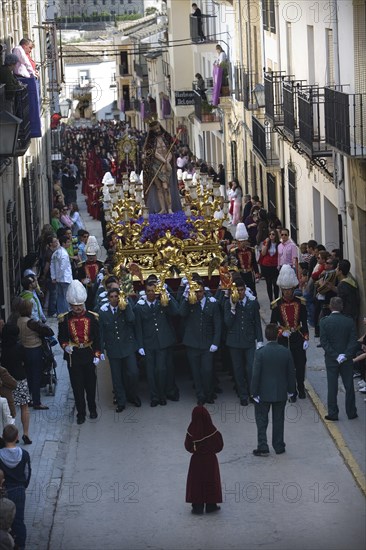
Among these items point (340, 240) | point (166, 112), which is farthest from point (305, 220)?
point (166, 112)

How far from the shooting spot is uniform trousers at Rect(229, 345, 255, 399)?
1655 centimetres

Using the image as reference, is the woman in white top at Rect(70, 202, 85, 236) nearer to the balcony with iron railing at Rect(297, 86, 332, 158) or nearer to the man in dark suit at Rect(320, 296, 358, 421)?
the balcony with iron railing at Rect(297, 86, 332, 158)

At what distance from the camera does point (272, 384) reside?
47.0 ft

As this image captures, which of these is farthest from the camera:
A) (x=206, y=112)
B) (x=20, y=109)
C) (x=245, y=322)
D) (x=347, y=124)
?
(x=206, y=112)

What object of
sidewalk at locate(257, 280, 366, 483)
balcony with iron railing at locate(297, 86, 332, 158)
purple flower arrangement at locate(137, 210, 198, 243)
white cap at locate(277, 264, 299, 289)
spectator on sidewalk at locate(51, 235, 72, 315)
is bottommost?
sidewalk at locate(257, 280, 366, 483)

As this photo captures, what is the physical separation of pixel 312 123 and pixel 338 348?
666 cm

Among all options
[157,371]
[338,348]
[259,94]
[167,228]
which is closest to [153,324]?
[157,371]

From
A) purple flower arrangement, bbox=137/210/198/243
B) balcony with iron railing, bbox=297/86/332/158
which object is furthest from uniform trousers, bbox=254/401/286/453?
balcony with iron railing, bbox=297/86/332/158

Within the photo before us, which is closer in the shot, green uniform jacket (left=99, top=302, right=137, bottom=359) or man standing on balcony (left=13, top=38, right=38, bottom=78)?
green uniform jacket (left=99, top=302, right=137, bottom=359)

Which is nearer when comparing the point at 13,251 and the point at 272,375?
the point at 272,375

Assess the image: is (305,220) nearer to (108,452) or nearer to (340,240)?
(340,240)

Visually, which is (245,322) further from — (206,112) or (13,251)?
(206,112)

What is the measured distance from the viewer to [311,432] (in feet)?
50.3

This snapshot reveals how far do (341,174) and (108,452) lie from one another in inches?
301
